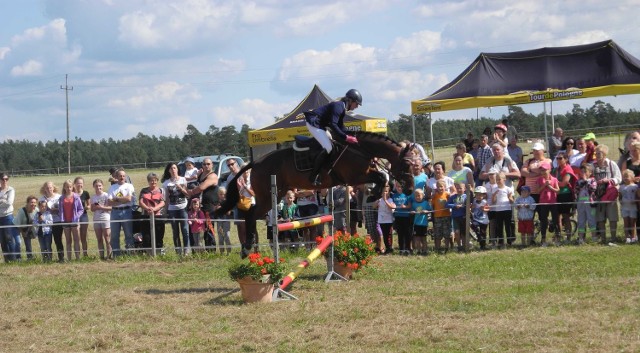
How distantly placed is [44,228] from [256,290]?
281 inches

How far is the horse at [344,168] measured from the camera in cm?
1117

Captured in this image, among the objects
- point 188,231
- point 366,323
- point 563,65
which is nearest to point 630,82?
point 563,65

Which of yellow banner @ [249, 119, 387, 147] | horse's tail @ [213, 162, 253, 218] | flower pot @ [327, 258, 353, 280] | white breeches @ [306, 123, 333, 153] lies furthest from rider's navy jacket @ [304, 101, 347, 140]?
yellow banner @ [249, 119, 387, 147]

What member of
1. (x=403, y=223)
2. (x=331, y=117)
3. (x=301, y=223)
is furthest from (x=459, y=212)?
(x=301, y=223)

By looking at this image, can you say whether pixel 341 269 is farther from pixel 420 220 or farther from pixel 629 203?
pixel 629 203

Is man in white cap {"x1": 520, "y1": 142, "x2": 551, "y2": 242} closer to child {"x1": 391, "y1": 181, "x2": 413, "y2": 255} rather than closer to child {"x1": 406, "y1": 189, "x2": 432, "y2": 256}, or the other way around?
child {"x1": 406, "y1": 189, "x2": 432, "y2": 256}

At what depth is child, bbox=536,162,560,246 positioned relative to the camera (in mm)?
13672

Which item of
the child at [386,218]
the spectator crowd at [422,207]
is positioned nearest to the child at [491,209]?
the spectator crowd at [422,207]

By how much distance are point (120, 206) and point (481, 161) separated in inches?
272

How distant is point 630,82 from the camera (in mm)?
17688

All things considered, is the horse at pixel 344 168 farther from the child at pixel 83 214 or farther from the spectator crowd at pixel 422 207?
the child at pixel 83 214

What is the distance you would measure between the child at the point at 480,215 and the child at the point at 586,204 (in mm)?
1498

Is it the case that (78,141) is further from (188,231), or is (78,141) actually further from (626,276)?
(626,276)

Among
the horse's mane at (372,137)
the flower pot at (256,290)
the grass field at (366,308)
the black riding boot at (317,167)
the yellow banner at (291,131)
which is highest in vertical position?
the yellow banner at (291,131)
